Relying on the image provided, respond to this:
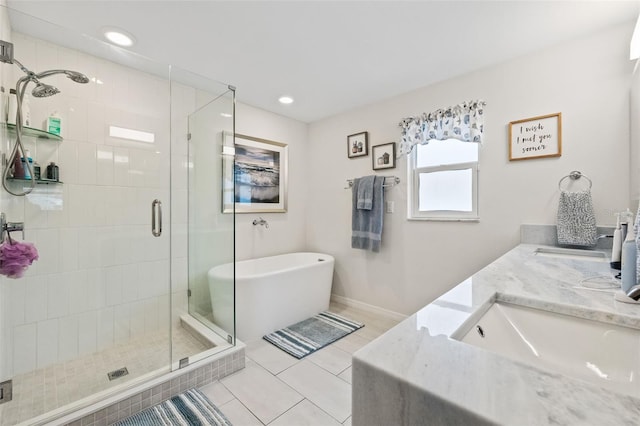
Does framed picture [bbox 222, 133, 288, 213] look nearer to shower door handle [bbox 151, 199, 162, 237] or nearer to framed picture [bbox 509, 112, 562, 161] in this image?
shower door handle [bbox 151, 199, 162, 237]

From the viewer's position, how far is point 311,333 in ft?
8.22

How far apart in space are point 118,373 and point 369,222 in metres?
2.38

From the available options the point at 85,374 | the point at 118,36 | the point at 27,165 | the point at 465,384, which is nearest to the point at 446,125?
the point at 465,384

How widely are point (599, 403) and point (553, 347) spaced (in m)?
0.47

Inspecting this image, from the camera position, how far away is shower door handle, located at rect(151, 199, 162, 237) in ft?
7.40

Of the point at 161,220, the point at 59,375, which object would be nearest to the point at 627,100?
the point at 161,220

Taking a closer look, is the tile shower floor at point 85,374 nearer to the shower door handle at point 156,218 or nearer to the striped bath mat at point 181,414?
the striped bath mat at point 181,414

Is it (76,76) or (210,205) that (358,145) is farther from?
(76,76)

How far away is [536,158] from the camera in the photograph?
80.3 inches

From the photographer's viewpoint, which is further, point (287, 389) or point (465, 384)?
point (287, 389)

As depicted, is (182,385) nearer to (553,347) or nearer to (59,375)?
(59,375)

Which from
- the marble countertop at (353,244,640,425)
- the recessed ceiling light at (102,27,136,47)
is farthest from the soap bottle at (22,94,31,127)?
the marble countertop at (353,244,640,425)

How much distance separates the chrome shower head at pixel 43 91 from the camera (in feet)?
5.95

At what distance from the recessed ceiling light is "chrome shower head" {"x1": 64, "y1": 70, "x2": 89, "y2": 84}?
13.3 inches
